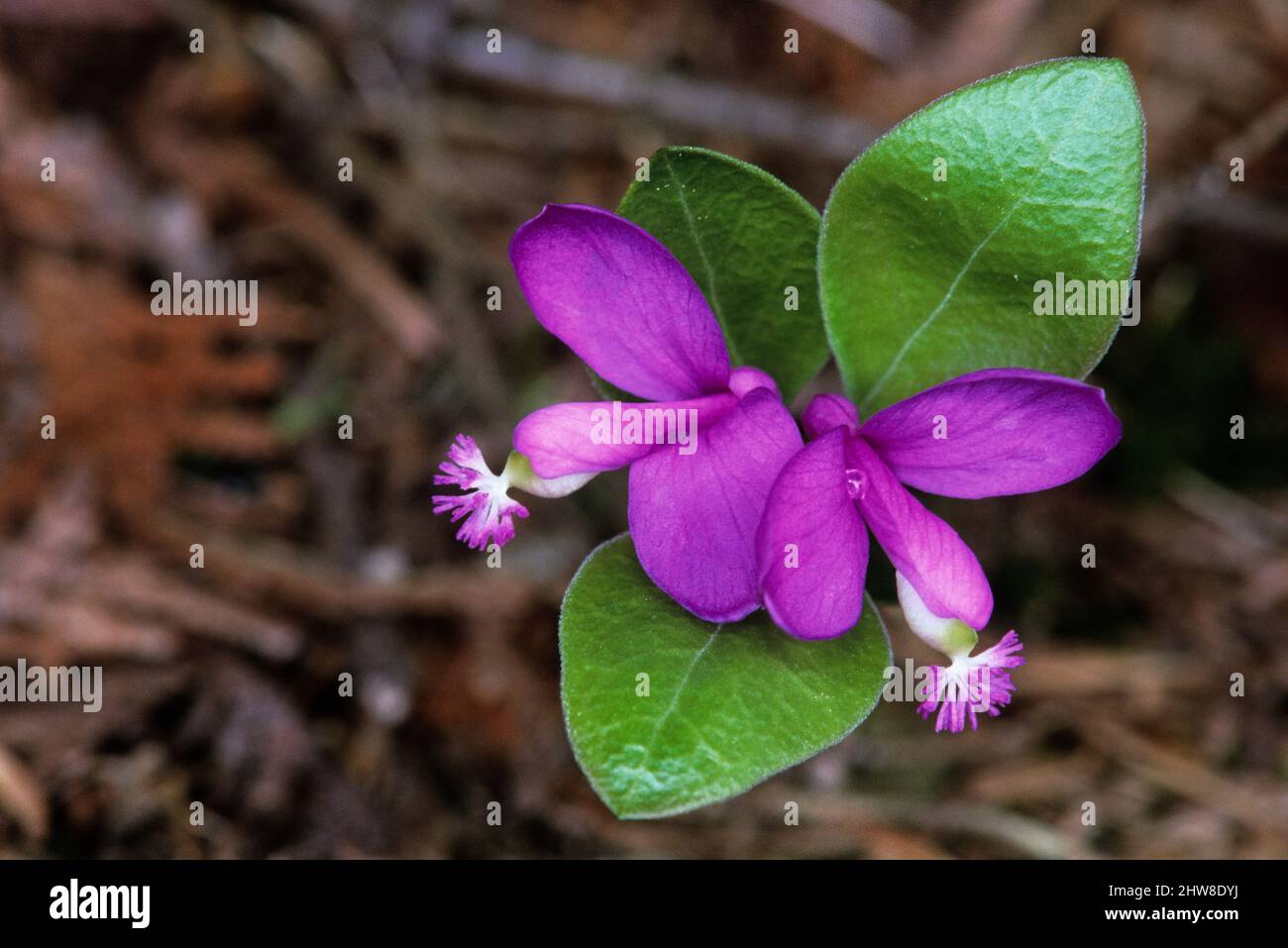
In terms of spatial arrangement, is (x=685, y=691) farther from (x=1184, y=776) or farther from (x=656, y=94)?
(x=656, y=94)

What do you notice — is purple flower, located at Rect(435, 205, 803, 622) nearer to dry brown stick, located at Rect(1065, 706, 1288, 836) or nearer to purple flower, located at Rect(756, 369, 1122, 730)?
purple flower, located at Rect(756, 369, 1122, 730)

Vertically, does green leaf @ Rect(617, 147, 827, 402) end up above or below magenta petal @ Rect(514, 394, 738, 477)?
above

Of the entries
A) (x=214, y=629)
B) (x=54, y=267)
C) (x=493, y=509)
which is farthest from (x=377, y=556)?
(x=493, y=509)

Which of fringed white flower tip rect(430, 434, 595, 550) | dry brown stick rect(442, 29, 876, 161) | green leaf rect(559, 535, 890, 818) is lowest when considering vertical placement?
green leaf rect(559, 535, 890, 818)

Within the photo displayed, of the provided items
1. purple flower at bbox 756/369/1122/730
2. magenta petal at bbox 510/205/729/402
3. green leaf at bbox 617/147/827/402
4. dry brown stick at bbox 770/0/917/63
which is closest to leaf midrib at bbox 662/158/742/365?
green leaf at bbox 617/147/827/402

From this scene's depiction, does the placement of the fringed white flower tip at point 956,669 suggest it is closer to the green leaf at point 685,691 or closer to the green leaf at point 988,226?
the green leaf at point 685,691

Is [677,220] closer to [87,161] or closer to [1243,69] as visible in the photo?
[87,161]

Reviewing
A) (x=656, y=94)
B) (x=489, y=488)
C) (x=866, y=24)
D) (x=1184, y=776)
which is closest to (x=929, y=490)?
(x=489, y=488)
